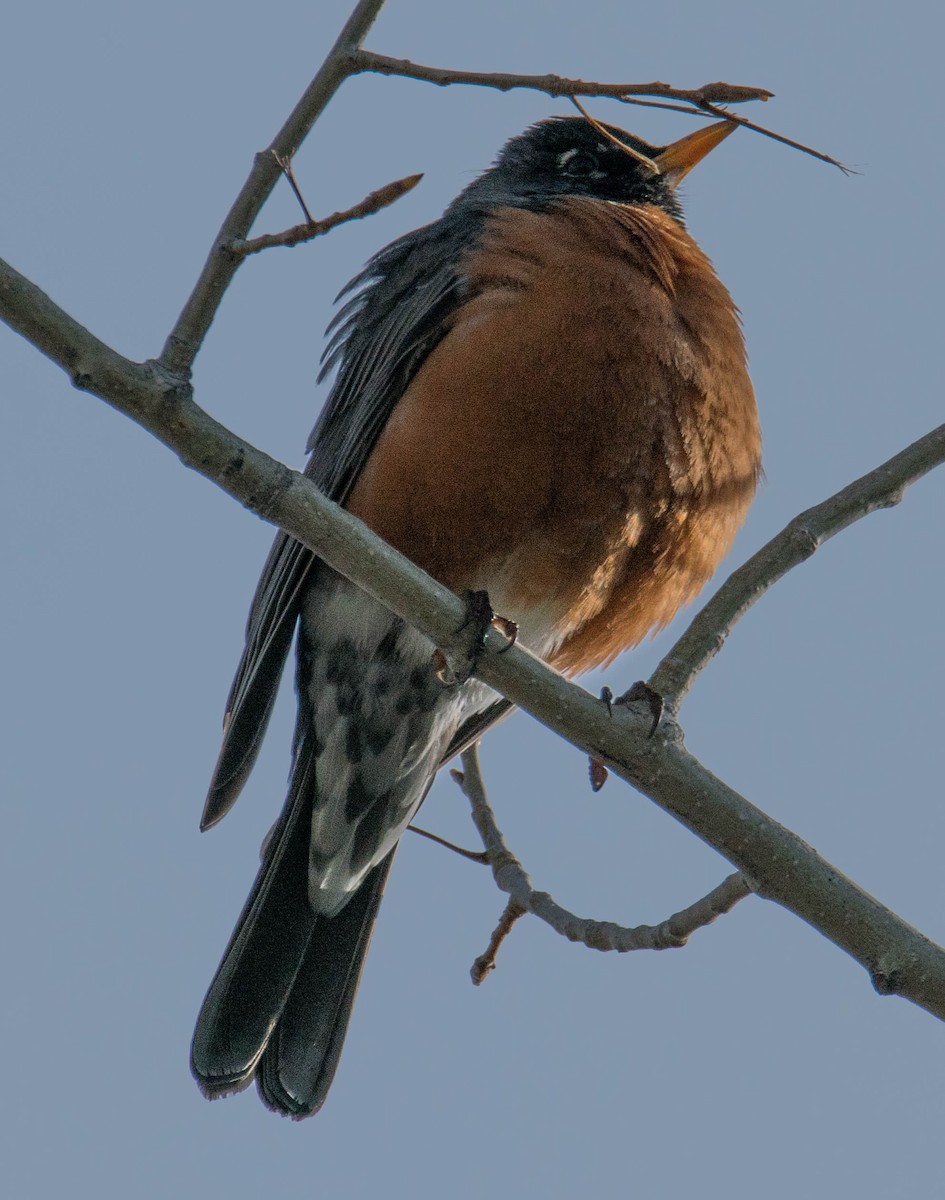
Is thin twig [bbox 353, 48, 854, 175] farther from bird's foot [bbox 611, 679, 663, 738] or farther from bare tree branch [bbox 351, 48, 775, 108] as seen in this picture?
bird's foot [bbox 611, 679, 663, 738]

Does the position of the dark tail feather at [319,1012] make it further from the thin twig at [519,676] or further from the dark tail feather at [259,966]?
the thin twig at [519,676]

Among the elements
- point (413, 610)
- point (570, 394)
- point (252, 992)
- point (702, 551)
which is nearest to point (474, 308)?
point (570, 394)

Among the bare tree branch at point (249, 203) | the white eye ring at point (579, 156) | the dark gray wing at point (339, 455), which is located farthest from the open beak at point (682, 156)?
the bare tree branch at point (249, 203)

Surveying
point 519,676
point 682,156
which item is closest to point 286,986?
point 519,676

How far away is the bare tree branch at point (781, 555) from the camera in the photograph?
10.0 ft

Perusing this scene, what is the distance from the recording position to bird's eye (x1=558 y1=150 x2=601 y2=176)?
4957 millimetres

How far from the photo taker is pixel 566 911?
11.6 ft

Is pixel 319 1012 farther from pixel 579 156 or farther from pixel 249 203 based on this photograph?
pixel 579 156

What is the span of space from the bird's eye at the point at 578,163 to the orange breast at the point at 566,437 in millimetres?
990

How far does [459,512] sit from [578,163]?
1.91 m

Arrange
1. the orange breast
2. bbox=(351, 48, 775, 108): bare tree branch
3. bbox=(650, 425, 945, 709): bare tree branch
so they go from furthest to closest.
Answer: the orange breast → bbox=(650, 425, 945, 709): bare tree branch → bbox=(351, 48, 775, 108): bare tree branch

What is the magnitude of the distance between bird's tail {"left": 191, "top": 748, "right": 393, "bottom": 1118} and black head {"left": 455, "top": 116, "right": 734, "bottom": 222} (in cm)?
223

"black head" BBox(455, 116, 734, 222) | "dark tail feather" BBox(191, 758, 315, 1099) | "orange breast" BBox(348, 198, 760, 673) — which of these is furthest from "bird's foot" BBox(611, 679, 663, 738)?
"black head" BBox(455, 116, 734, 222)

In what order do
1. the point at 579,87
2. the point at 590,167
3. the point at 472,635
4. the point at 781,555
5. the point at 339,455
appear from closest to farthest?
1. the point at 579,87
2. the point at 472,635
3. the point at 781,555
4. the point at 339,455
5. the point at 590,167
